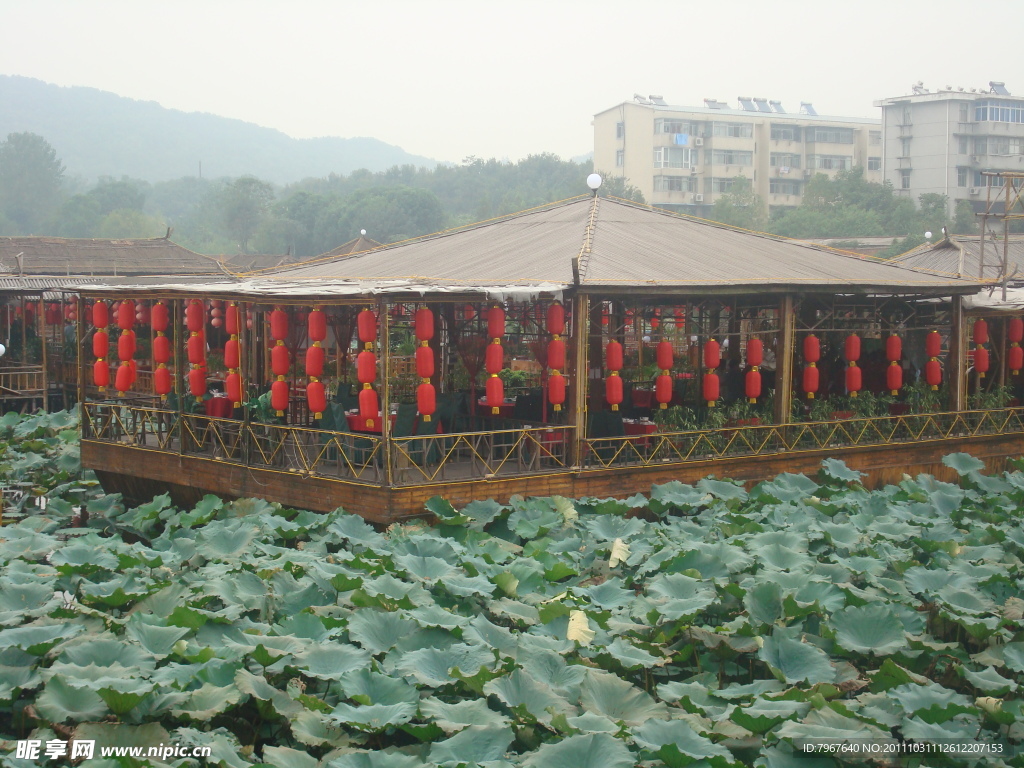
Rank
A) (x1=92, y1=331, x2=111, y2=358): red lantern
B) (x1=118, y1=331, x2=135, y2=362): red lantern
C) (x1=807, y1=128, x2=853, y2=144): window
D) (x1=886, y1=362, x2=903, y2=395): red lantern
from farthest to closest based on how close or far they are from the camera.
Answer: (x1=807, y1=128, x2=853, y2=144): window < (x1=886, y1=362, x2=903, y2=395): red lantern < (x1=92, y1=331, x2=111, y2=358): red lantern < (x1=118, y1=331, x2=135, y2=362): red lantern

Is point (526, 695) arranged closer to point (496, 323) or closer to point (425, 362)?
point (425, 362)

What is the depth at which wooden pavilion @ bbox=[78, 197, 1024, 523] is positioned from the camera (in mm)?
11531

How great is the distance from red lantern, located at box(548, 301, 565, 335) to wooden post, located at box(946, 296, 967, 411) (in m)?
6.84

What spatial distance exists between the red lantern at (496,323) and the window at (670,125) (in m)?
42.8

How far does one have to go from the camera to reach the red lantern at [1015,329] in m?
16.5

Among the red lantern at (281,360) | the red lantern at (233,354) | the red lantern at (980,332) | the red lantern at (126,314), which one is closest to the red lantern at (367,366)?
the red lantern at (281,360)

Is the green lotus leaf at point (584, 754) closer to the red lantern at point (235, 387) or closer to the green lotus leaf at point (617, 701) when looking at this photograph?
the green lotus leaf at point (617, 701)

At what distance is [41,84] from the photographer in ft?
507

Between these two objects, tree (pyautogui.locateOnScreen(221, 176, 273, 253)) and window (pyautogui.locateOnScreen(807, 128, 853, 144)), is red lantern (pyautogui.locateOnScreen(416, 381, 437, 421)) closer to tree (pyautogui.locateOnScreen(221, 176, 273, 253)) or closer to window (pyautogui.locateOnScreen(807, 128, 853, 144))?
window (pyautogui.locateOnScreen(807, 128, 853, 144))

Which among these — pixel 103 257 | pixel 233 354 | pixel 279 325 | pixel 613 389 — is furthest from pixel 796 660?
pixel 103 257

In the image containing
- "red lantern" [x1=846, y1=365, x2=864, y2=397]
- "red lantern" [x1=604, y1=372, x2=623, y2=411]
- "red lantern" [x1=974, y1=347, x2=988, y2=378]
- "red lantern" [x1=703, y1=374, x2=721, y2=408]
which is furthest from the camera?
"red lantern" [x1=974, y1=347, x2=988, y2=378]

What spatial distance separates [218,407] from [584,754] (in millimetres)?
8877

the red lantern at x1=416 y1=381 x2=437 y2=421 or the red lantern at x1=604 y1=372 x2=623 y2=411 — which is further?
the red lantern at x1=604 y1=372 x2=623 y2=411

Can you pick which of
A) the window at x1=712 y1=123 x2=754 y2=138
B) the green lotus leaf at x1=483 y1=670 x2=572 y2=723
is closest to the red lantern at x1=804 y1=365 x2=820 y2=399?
the green lotus leaf at x1=483 y1=670 x2=572 y2=723
